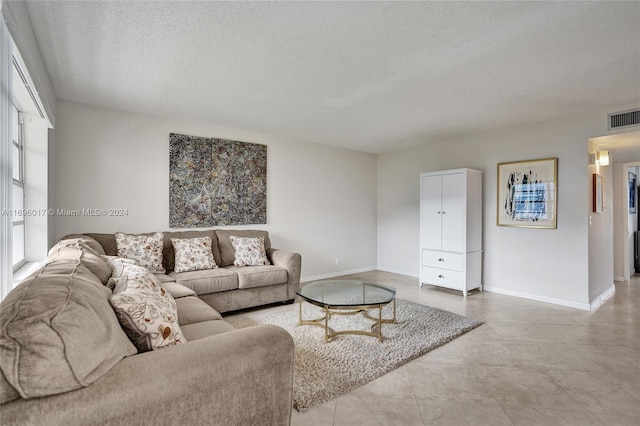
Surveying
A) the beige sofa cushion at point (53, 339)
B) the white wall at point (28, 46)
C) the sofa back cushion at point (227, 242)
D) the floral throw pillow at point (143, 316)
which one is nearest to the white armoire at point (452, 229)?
the sofa back cushion at point (227, 242)

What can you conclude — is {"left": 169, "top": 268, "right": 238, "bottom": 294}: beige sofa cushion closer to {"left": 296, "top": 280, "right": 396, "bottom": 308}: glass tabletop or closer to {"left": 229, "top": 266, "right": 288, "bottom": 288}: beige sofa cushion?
{"left": 229, "top": 266, "right": 288, "bottom": 288}: beige sofa cushion

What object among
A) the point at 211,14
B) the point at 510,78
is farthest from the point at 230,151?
the point at 510,78

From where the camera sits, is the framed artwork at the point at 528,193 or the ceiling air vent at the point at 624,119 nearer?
the ceiling air vent at the point at 624,119

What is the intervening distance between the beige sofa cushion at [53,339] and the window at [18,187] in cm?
209

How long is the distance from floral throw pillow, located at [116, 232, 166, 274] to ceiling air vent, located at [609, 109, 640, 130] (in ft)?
17.1

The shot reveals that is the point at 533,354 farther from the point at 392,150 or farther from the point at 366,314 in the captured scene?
the point at 392,150

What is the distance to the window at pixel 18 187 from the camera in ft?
8.51

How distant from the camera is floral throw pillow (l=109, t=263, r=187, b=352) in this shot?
129 cm

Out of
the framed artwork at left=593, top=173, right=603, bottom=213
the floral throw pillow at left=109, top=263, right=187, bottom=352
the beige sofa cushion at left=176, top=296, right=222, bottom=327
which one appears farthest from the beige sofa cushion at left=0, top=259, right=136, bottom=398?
the framed artwork at left=593, top=173, right=603, bottom=213

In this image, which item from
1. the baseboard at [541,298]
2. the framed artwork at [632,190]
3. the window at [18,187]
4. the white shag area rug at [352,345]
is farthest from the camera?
the framed artwork at [632,190]

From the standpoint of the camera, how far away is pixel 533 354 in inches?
104

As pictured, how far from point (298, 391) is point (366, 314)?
1.46m

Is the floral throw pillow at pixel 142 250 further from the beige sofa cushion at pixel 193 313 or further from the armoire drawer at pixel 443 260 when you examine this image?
the armoire drawer at pixel 443 260

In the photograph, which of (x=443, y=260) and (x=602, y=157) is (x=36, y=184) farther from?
(x=602, y=157)
